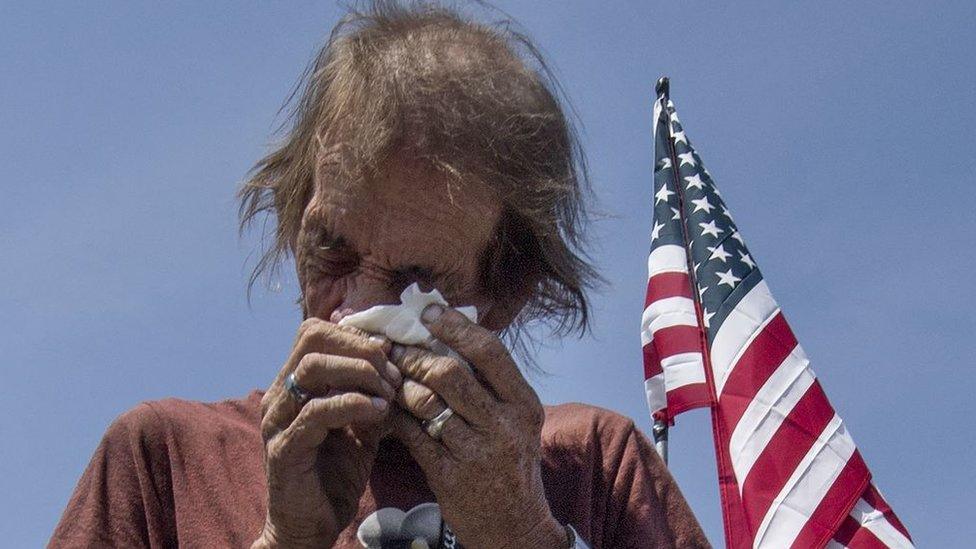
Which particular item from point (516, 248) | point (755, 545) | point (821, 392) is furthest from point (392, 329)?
point (821, 392)

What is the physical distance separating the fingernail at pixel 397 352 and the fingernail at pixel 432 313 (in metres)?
0.07

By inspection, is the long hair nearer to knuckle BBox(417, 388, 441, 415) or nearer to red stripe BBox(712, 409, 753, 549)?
knuckle BBox(417, 388, 441, 415)

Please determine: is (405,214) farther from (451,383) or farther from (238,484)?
(238,484)

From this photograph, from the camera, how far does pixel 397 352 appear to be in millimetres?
2430

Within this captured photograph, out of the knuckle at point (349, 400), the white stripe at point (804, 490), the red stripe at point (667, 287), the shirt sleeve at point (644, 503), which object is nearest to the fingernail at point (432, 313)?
the knuckle at point (349, 400)

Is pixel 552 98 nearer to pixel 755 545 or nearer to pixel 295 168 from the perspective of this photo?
pixel 295 168

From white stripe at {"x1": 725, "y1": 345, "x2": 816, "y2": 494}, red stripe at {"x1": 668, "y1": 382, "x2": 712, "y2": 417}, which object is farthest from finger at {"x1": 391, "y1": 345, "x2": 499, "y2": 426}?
red stripe at {"x1": 668, "y1": 382, "x2": 712, "y2": 417}

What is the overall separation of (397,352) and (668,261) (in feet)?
19.4

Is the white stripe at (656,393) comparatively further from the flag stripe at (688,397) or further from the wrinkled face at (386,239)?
the wrinkled face at (386,239)

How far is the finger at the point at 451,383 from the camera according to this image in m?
2.37

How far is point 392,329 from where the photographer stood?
245 cm

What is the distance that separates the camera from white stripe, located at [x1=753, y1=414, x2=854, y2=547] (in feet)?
22.6

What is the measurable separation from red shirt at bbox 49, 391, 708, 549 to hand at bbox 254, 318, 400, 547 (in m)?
0.18

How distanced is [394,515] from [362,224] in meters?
0.55
